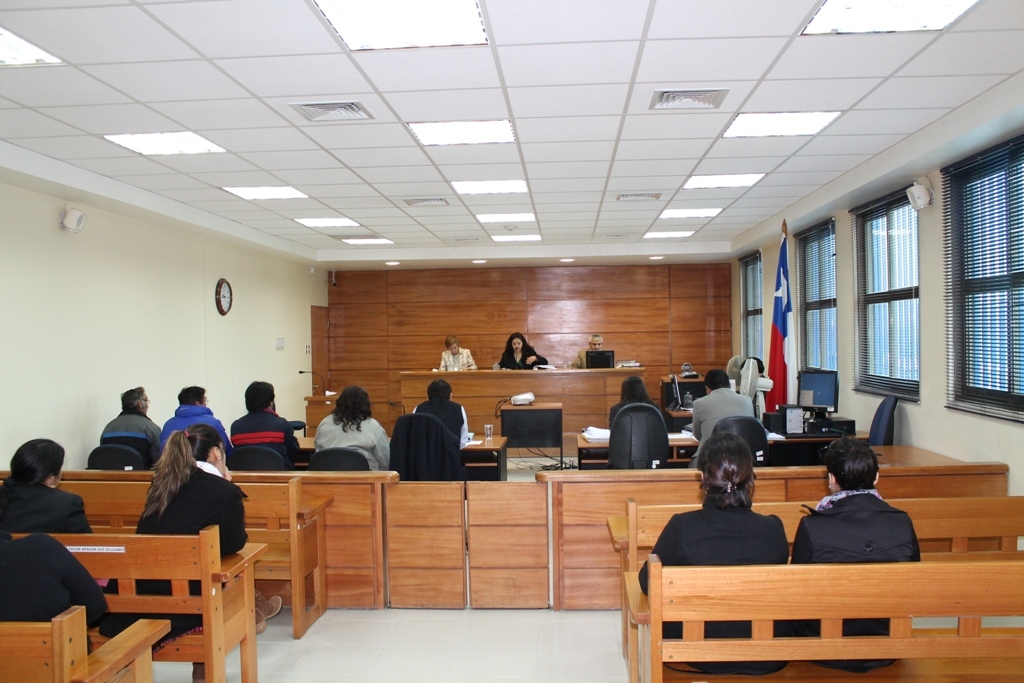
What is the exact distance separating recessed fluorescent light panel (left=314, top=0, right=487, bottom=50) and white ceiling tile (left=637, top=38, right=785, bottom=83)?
873 millimetres

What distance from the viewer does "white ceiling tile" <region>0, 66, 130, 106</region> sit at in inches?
139

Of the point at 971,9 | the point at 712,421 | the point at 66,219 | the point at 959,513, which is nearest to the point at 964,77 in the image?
the point at 971,9

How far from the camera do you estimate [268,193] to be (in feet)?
21.6

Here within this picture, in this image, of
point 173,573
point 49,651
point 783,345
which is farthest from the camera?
point 783,345

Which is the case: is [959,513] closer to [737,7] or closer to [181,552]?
[737,7]

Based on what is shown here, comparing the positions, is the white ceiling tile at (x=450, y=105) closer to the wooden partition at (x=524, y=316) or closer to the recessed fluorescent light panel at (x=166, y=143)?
the recessed fluorescent light panel at (x=166, y=143)

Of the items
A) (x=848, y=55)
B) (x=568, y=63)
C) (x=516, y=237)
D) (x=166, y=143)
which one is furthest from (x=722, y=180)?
(x=166, y=143)

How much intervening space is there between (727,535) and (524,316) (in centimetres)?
1026

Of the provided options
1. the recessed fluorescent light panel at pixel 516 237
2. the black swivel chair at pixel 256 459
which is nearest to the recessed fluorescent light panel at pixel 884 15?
the black swivel chair at pixel 256 459

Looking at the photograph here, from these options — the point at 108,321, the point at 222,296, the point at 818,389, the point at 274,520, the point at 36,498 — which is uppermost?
the point at 222,296

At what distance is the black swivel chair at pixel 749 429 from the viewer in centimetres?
509

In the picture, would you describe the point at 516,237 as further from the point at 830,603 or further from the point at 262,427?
the point at 830,603

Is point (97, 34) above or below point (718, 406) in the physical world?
above

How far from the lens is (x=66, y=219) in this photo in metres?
5.91
